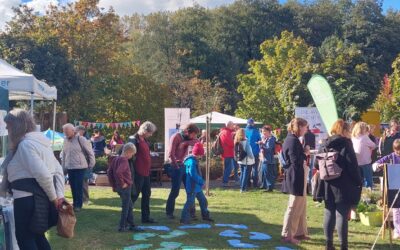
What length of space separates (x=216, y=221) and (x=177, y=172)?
105cm

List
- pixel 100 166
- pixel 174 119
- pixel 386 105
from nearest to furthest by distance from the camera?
pixel 174 119
pixel 100 166
pixel 386 105

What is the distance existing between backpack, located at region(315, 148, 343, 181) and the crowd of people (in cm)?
4

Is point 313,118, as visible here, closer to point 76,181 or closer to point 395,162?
point 395,162

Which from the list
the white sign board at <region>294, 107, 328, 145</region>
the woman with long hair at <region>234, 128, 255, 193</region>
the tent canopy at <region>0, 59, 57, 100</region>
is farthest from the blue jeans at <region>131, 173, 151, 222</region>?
the white sign board at <region>294, 107, 328, 145</region>

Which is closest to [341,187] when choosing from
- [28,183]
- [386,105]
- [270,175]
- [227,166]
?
[28,183]

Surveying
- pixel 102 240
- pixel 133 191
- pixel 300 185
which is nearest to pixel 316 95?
pixel 300 185

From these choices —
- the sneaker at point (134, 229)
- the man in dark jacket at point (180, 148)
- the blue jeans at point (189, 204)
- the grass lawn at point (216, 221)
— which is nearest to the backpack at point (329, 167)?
the grass lawn at point (216, 221)

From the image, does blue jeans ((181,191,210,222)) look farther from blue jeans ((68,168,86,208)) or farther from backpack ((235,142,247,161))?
backpack ((235,142,247,161))

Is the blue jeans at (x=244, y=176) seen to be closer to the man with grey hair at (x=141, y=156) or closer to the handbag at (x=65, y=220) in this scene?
the man with grey hair at (x=141, y=156)

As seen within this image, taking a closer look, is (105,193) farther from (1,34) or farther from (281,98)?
(1,34)

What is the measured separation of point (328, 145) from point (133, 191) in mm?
3224

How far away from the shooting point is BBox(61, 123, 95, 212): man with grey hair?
32.2 ft

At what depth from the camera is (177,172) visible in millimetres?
9102

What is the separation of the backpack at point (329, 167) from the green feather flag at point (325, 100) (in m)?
1.87
